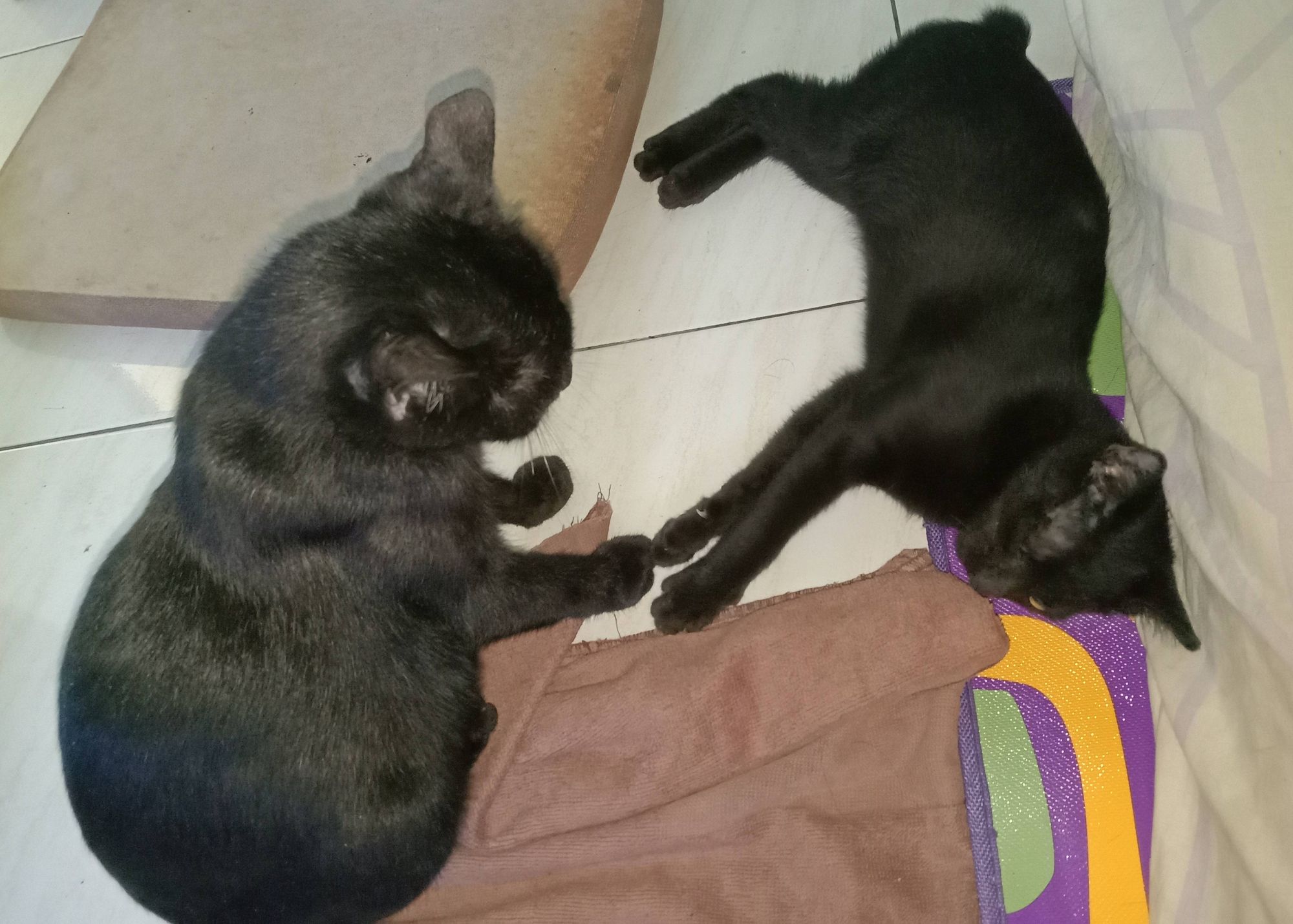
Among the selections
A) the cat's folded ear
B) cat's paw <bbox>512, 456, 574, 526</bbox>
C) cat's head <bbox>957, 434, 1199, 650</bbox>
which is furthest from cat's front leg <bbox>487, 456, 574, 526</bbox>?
cat's head <bbox>957, 434, 1199, 650</bbox>

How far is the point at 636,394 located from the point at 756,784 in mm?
787

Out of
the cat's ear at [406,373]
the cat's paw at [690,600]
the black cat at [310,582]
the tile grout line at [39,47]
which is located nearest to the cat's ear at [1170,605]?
the cat's paw at [690,600]

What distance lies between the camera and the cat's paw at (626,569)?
1.44m

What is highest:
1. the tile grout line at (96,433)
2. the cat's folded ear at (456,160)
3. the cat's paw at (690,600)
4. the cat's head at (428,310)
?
the cat's folded ear at (456,160)

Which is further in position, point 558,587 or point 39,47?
point 39,47

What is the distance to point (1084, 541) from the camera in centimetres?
119

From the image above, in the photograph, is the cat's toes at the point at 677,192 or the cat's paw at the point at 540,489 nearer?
the cat's paw at the point at 540,489

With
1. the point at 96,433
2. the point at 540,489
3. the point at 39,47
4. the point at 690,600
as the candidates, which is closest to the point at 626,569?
the point at 690,600

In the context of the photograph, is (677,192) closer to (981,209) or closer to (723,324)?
(723,324)

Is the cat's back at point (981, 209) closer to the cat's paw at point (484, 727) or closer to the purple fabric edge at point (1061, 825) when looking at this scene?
the purple fabric edge at point (1061, 825)

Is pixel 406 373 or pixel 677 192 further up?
pixel 406 373

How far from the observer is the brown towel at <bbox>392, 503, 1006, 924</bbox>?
1407 millimetres

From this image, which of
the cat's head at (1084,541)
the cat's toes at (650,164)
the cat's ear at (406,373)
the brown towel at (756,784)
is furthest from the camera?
the cat's toes at (650,164)

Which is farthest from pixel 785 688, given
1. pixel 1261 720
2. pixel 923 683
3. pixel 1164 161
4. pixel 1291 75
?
pixel 1291 75
